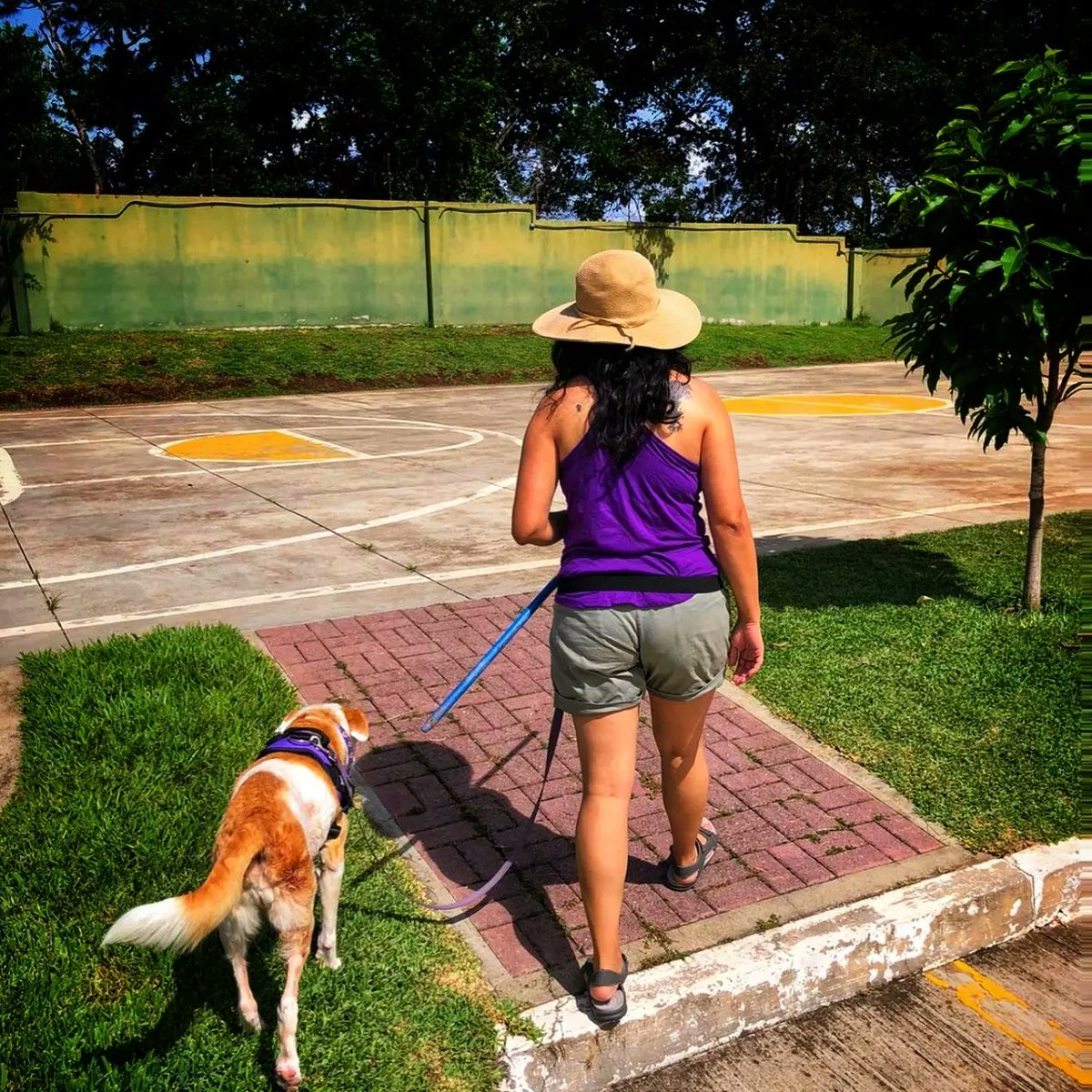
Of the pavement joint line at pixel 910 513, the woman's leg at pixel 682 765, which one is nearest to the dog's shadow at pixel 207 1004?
the woman's leg at pixel 682 765

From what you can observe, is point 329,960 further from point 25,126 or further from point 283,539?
point 25,126

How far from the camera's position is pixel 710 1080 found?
302 cm

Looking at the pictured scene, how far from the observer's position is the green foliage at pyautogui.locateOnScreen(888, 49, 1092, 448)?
533 centimetres

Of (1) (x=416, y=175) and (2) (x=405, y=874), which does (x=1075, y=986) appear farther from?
(1) (x=416, y=175)

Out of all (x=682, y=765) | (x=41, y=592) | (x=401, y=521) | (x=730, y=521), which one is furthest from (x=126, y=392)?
(x=730, y=521)

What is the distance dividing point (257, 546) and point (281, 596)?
4.35 feet

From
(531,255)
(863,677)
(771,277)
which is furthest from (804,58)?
(863,677)

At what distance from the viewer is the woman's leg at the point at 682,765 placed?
320 centimetres

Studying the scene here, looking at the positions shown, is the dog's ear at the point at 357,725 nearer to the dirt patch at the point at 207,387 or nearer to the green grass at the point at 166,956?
the green grass at the point at 166,956

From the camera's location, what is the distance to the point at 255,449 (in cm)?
1267

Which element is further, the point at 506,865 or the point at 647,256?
the point at 647,256

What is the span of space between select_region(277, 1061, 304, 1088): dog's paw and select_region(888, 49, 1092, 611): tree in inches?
179

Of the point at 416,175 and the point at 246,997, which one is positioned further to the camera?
the point at 416,175

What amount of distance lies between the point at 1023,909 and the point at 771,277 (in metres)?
27.6
